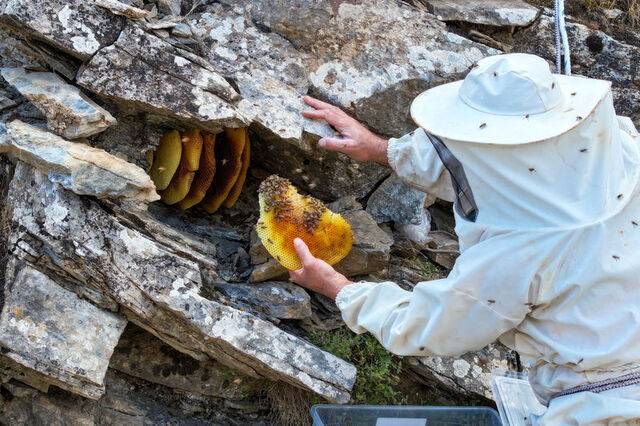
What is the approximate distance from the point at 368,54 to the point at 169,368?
2137 mm

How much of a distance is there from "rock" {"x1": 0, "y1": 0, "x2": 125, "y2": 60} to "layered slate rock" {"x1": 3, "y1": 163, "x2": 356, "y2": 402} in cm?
67

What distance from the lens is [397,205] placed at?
472cm

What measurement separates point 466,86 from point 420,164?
87cm

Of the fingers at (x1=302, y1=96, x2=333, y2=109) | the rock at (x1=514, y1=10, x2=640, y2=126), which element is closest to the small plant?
the fingers at (x1=302, y1=96, x2=333, y2=109)

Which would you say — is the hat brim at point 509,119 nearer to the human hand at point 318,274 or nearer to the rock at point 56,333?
the human hand at point 318,274

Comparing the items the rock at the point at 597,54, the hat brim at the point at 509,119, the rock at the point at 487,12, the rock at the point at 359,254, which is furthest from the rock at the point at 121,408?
the rock at the point at 597,54

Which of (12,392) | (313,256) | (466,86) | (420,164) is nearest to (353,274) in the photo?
(313,256)

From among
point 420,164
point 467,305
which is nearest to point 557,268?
point 467,305

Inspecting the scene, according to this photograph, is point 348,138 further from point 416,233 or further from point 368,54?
point 416,233

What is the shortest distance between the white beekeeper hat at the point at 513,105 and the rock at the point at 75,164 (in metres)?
1.61

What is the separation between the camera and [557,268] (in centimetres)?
288

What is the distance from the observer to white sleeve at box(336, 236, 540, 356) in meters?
2.87

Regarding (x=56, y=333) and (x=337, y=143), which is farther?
(x=337, y=143)

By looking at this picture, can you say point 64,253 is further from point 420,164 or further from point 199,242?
point 420,164
